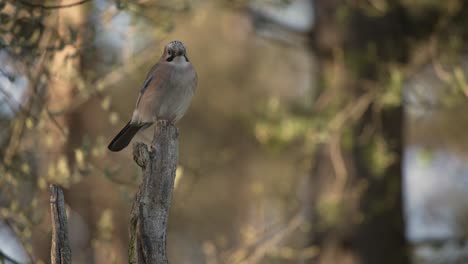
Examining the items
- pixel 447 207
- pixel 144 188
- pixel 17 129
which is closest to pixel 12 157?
pixel 17 129

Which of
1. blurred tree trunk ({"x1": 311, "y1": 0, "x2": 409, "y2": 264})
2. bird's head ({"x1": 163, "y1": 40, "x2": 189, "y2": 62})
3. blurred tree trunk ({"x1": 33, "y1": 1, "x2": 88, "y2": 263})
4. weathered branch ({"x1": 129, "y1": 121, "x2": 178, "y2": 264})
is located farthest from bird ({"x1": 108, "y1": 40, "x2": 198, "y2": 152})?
blurred tree trunk ({"x1": 311, "y1": 0, "x2": 409, "y2": 264})

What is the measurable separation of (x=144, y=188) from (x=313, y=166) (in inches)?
183

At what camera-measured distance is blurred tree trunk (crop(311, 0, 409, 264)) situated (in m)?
7.09

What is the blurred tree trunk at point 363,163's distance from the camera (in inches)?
279

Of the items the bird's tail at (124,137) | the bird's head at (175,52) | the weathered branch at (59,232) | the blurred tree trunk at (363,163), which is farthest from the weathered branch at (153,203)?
the blurred tree trunk at (363,163)

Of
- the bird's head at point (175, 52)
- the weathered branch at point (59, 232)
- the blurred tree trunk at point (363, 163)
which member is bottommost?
Answer: the weathered branch at point (59, 232)

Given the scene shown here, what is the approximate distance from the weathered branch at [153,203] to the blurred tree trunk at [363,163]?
3889mm

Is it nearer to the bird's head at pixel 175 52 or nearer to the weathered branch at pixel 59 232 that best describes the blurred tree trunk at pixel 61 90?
the bird's head at pixel 175 52

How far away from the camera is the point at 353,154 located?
7.28 meters

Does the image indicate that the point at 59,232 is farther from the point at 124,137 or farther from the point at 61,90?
the point at 61,90

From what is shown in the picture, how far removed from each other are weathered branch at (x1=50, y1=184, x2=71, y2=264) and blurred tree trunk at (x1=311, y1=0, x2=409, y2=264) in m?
4.15

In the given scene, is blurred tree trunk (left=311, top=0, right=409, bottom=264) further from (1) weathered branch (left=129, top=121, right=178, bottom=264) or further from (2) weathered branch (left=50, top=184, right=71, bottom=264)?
(2) weathered branch (left=50, top=184, right=71, bottom=264)

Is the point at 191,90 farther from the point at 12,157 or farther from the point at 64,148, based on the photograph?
the point at 64,148

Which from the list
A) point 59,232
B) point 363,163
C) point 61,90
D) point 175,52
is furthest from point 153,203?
point 363,163
